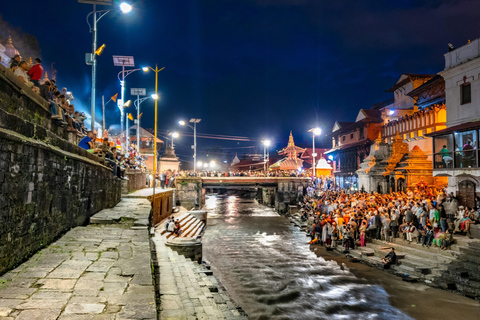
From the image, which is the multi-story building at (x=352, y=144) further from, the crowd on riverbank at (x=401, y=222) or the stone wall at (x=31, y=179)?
the stone wall at (x=31, y=179)

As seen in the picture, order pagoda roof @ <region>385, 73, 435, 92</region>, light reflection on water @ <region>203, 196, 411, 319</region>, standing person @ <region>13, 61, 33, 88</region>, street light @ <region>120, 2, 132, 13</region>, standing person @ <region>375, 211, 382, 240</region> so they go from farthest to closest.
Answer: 1. pagoda roof @ <region>385, 73, 435, 92</region>
2. standing person @ <region>375, 211, 382, 240</region>
3. street light @ <region>120, 2, 132, 13</region>
4. light reflection on water @ <region>203, 196, 411, 319</region>
5. standing person @ <region>13, 61, 33, 88</region>

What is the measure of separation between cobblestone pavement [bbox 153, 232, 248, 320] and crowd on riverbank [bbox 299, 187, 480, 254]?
349 inches

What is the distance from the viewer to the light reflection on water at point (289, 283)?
991 centimetres

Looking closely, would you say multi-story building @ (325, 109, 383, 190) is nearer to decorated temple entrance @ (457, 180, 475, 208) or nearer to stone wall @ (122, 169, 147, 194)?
decorated temple entrance @ (457, 180, 475, 208)

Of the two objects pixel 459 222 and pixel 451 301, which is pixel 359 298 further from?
pixel 459 222

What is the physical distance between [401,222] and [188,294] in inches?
A: 457

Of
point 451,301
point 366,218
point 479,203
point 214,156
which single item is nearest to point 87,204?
point 451,301

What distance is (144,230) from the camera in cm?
963

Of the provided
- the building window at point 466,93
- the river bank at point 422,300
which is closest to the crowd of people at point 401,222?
the river bank at point 422,300

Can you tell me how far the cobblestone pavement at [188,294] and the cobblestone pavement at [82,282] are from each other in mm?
1054

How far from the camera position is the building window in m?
17.6

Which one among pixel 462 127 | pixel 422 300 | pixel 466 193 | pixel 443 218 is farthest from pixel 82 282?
pixel 462 127

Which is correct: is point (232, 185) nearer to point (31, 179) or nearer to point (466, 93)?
point (466, 93)

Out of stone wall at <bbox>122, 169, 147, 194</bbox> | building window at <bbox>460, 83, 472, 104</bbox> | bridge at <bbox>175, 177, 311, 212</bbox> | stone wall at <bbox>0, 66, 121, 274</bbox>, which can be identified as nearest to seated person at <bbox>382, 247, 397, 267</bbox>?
building window at <bbox>460, 83, 472, 104</bbox>
